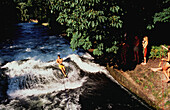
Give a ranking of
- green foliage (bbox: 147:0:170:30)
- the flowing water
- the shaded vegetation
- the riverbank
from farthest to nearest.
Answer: green foliage (bbox: 147:0:170:30) < the shaded vegetation < the flowing water < the riverbank

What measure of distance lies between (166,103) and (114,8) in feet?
15.8

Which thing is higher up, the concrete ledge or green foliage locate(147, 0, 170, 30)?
green foliage locate(147, 0, 170, 30)

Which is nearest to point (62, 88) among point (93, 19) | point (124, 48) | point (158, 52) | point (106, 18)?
point (93, 19)

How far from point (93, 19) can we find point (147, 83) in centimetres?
418

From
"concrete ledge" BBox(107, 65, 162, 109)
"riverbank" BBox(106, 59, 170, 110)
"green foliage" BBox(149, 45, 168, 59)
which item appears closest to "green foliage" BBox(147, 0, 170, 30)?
"green foliage" BBox(149, 45, 168, 59)

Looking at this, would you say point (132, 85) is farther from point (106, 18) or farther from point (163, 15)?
point (163, 15)

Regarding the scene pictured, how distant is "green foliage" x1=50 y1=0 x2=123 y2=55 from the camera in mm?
5945

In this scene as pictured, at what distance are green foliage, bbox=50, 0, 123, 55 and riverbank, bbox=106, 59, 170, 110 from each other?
1.77 m

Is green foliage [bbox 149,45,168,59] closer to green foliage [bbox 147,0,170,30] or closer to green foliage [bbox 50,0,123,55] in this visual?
green foliage [bbox 147,0,170,30]

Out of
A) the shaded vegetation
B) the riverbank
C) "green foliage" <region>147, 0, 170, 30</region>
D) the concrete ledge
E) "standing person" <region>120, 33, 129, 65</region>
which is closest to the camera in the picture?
the riverbank

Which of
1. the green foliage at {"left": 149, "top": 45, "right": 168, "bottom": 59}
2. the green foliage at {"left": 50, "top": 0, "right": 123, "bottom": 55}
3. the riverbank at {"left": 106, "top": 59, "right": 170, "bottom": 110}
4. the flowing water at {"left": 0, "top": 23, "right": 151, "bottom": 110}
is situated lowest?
the flowing water at {"left": 0, "top": 23, "right": 151, "bottom": 110}

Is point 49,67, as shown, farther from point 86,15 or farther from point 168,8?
point 168,8

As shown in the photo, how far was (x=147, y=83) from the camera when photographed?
5957 millimetres

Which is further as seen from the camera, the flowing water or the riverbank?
the flowing water
